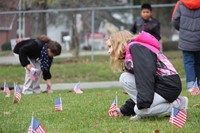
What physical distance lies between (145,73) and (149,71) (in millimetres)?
50

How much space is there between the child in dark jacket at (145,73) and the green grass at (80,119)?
0.19m

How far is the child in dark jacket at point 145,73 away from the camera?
5.13 metres

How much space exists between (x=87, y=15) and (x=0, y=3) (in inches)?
144

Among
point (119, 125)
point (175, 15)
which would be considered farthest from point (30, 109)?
point (175, 15)

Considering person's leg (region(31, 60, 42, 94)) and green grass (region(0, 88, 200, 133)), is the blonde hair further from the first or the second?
person's leg (region(31, 60, 42, 94))

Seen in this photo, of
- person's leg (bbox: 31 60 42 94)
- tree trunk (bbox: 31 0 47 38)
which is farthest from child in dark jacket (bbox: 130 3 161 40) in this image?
tree trunk (bbox: 31 0 47 38)

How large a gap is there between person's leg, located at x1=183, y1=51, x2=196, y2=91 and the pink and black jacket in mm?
3884

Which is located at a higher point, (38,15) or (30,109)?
(30,109)

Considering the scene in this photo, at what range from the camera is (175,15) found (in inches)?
373

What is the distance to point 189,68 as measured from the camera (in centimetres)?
925

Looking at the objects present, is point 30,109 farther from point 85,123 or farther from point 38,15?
point 38,15

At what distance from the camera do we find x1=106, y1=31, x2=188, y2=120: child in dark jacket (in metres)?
5.13

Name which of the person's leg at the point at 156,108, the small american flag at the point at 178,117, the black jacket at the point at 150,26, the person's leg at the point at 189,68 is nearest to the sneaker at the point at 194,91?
the person's leg at the point at 189,68

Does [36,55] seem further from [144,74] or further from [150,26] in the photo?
[144,74]
